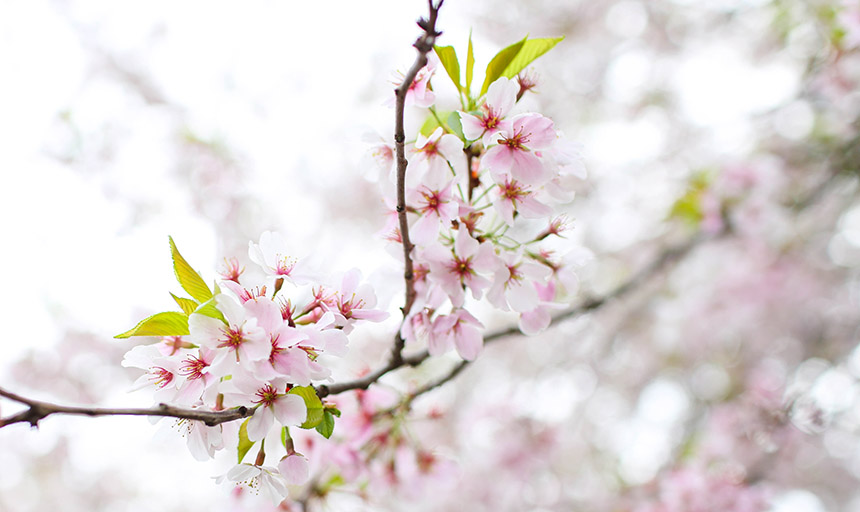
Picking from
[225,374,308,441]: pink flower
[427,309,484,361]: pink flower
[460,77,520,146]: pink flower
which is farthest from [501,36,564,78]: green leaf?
[225,374,308,441]: pink flower

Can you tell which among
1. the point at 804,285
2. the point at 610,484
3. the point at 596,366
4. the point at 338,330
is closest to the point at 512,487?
the point at 610,484

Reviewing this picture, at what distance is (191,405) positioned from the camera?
32.5 inches

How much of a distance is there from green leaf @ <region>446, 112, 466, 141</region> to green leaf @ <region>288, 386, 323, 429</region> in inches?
19.1

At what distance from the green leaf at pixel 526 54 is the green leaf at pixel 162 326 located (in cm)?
69

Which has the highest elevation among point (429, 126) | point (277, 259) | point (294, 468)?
point (429, 126)

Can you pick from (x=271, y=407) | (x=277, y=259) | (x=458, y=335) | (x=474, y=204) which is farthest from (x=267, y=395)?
(x=474, y=204)

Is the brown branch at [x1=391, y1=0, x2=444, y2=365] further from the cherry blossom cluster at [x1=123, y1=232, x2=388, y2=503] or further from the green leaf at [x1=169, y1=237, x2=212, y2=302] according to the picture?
the green leaf at [x1=169, y1=237, x2=212, y2=302]

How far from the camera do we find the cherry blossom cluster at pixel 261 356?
77 cm

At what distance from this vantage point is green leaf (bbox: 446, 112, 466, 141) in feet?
3.09

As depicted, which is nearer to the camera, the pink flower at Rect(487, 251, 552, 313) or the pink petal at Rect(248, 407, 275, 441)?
the pink petal at Rect(248, 407, 275, 441)

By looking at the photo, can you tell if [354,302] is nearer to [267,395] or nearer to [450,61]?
[267,395]

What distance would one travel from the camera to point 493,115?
35.8 inches

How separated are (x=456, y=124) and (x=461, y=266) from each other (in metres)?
0.25

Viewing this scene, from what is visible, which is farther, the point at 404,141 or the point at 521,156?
the point at 521,156
